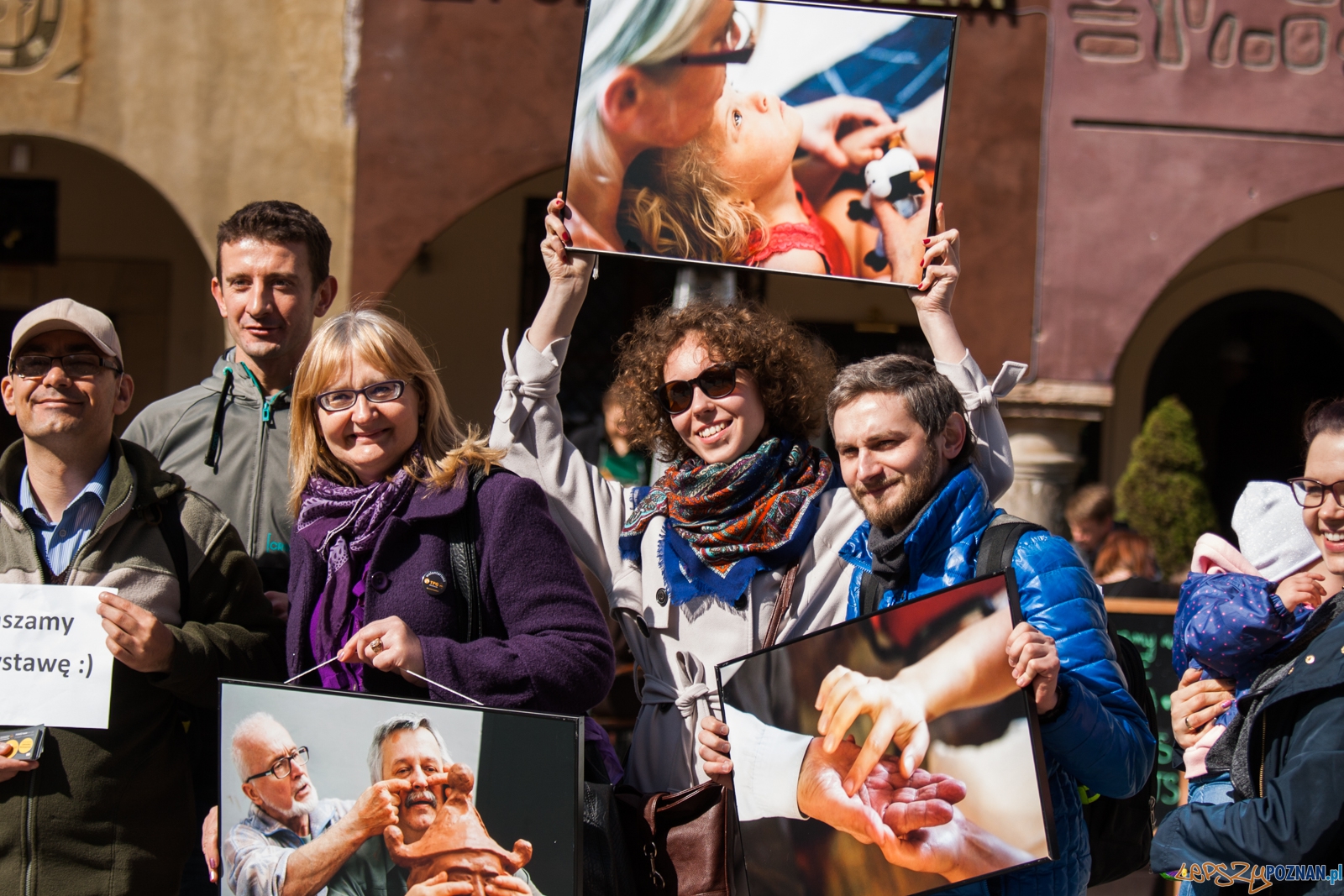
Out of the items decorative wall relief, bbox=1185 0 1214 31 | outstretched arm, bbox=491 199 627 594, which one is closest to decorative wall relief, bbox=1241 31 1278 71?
decorative wall relief, bbox=1185 0 1214 31

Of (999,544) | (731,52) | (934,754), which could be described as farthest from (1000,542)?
(731,52)

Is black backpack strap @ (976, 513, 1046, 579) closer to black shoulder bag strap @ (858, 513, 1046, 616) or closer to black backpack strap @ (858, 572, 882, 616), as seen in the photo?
black shoulder bag strap @ (858, 513, 1046, 616)

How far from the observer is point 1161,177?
7707 mm

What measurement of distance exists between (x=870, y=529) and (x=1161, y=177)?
5.94 m

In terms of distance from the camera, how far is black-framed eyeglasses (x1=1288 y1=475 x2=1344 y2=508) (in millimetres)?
2396

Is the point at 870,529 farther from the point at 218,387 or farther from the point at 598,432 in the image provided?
the point at 598,432

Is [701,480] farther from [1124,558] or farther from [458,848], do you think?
[1124,558]

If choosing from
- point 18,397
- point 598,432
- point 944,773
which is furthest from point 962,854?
point 598,432

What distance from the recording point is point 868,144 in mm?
3080

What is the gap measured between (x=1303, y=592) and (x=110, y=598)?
8.16 feet

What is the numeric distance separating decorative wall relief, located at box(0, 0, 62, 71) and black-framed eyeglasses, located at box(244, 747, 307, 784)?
20.5 ft

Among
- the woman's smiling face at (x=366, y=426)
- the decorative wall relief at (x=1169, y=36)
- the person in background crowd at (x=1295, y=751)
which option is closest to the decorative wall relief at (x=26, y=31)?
the woman's smiling face at (x=366, y=426)

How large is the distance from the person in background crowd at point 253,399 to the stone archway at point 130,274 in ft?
20.0

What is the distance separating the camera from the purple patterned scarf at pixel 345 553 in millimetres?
2570
